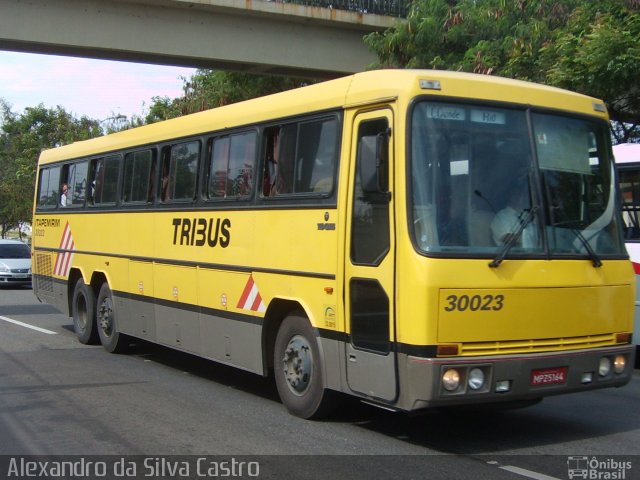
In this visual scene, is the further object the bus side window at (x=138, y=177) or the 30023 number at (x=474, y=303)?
the bus side window at (x=138, y=177)

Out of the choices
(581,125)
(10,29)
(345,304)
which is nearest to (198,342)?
(345,304)

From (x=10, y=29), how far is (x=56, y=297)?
275 inches

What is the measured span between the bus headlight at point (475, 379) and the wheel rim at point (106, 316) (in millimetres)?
7212

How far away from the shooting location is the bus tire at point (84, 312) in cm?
1264

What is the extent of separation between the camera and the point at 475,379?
6184 millimetres

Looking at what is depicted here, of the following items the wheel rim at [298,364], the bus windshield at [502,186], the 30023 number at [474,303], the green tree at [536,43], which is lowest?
the wheel rim at [298,364]

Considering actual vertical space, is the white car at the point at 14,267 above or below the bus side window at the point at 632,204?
below

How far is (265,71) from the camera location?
21.2 metres

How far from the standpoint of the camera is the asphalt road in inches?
243

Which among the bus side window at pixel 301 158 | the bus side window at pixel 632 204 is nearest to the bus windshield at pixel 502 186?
the bus side window at pixel 301 158

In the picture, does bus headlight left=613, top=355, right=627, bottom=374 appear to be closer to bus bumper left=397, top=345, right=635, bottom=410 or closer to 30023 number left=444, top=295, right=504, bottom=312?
bus bumper left=397, top=345, right=635, bottom=410

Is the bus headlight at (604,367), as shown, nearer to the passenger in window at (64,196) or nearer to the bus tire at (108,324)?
the bus tire at (108,324)

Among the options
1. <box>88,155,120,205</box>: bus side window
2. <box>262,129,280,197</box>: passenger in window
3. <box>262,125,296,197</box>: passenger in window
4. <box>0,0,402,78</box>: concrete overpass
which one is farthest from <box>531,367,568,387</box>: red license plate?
<box>0,0,402,78</box>: concrete overpass

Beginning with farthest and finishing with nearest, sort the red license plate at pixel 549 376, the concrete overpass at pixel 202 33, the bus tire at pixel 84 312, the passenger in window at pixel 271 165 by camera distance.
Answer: the concrete overpass at pixel 202 33, the bus tire at pixel 84 312, the passenger in window at pixel 271 165, the red license plate at pixel 549 376
